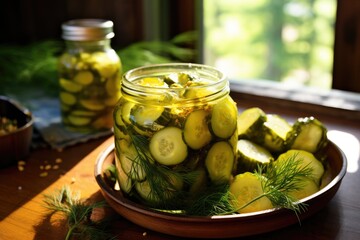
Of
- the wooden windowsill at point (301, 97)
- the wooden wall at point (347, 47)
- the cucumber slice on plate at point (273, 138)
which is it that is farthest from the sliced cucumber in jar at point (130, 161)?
the wooden wall at point (347, 47)

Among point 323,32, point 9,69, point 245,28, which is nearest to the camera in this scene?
point 9,69

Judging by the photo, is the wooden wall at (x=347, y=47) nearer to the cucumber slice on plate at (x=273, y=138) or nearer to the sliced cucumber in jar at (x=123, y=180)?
the cucumber slice on plate at (x=273, y=138)

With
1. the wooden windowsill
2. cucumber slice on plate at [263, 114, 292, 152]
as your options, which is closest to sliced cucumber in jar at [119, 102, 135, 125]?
cucumber slice on plate at [263, 114, 292, 152]

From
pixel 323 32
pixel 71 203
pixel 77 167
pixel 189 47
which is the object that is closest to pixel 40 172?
pixel 77 167

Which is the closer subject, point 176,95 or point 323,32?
point 176,95

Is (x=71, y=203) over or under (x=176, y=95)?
under

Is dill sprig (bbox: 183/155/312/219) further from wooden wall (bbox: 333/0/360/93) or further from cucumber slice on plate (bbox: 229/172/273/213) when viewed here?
wooden wall (bbox: 333/0/360/93)

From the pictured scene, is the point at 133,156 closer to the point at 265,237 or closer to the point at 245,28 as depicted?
the point at 265,237
